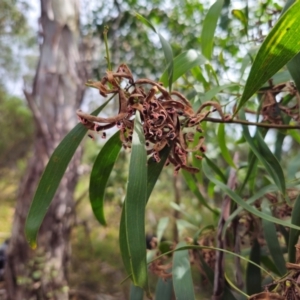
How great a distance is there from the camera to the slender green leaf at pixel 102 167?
305mm

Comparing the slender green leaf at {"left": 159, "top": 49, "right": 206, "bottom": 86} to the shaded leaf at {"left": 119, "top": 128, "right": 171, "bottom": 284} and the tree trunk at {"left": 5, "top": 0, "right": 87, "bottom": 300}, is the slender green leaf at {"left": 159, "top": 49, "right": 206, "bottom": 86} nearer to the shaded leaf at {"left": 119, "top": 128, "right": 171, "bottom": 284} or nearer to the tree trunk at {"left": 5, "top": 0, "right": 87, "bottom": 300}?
the shaded leaf at {"left": 119, "top": 128, "right": 171, "bottom": 284}

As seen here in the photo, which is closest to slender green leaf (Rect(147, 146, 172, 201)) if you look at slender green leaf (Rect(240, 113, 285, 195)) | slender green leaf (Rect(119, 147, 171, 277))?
slender green leaf (Rect(119, 147, 171, 277))

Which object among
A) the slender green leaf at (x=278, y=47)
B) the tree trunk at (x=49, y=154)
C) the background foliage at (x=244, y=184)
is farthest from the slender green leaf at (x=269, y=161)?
the tree trunk at (x=49, y=154)

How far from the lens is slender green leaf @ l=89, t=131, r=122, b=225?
0.31 metres

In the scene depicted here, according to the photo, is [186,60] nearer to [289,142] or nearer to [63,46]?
[63,46]

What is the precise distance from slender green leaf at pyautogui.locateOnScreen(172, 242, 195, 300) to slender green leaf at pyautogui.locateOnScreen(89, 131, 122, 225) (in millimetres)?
103

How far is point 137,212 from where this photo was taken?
22cm

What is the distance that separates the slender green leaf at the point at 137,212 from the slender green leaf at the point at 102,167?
0.07 meters

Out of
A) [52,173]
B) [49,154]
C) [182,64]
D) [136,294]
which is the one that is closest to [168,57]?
[182,64]

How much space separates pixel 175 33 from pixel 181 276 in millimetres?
1057

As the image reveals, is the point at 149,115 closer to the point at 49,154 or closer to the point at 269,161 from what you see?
the point at 269,161

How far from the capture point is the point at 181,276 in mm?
323

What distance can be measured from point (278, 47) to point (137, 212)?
0.47ft

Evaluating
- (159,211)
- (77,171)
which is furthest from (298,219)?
(159,211)
